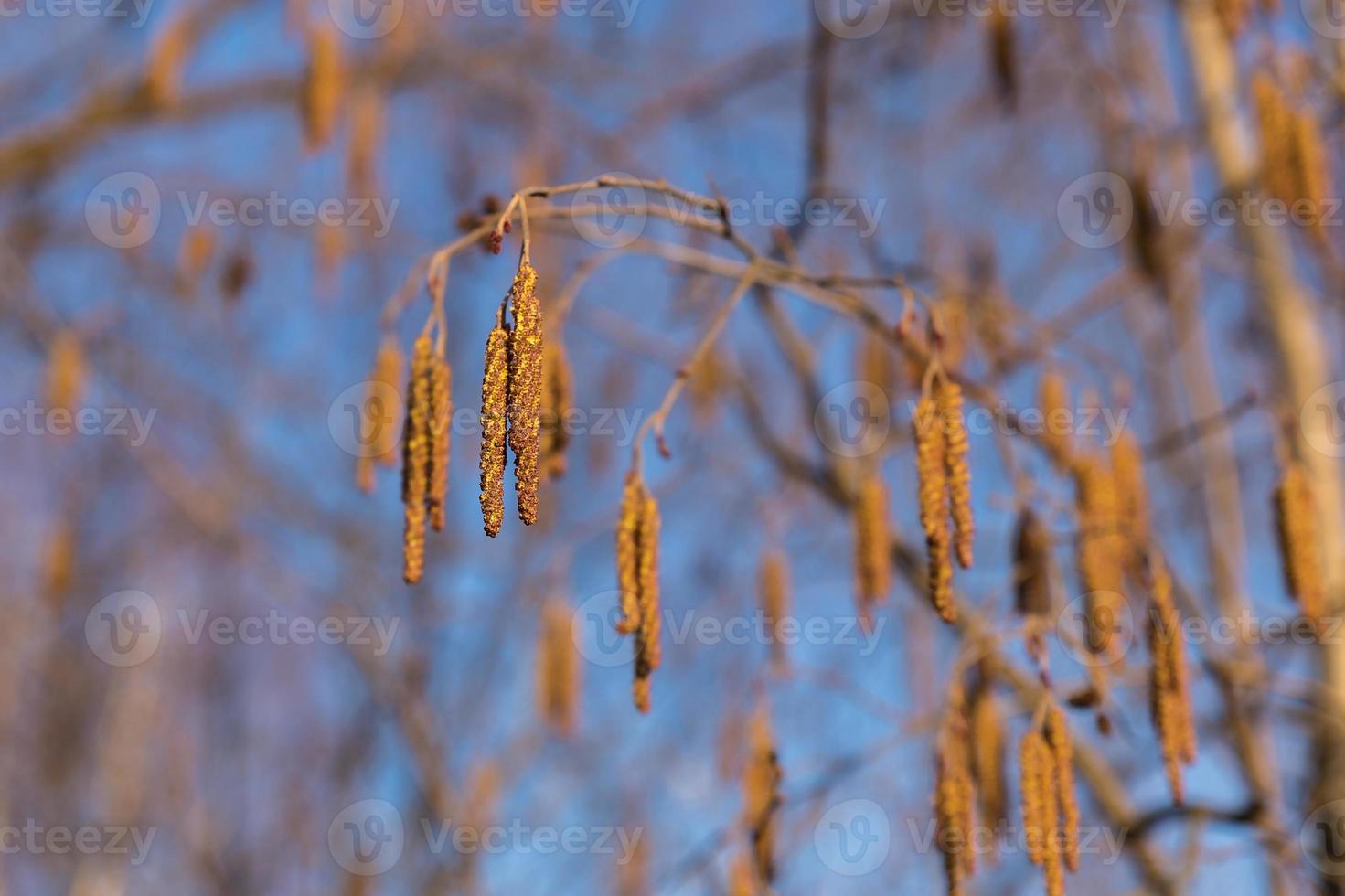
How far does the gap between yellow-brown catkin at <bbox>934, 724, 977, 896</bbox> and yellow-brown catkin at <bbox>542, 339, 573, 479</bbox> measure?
0.72m

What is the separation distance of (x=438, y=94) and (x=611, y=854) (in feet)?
13.8

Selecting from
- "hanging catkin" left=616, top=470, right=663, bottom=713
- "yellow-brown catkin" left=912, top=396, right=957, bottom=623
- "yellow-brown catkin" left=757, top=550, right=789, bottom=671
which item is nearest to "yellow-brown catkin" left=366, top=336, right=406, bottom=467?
"hanging catkin" left=616, top=470, right=663, bottom=713

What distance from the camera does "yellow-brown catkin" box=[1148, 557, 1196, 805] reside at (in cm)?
193

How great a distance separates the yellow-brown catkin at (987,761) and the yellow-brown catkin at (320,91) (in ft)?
7.81

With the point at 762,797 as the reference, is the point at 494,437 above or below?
above

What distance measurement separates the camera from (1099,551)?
2199 mm

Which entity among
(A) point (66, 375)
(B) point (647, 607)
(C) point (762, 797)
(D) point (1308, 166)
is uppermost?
(D) point (1308, 166)

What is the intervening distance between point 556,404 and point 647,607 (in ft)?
1.31

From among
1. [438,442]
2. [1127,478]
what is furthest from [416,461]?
[1127,478]

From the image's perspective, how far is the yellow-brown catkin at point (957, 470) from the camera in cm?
170

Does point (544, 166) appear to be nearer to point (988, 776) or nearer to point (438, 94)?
point (438, 94)

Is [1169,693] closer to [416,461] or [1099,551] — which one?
[1099,551]

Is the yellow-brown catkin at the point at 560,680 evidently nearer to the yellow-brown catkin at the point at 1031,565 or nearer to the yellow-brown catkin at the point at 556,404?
the yellow-brown catkin at the point at 556,404

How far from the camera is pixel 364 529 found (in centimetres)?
668
